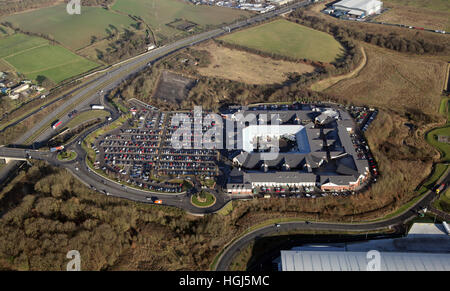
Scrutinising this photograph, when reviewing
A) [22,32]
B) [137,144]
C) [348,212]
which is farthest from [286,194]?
[22,32]

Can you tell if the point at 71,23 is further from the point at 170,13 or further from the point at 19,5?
the point at 170,13

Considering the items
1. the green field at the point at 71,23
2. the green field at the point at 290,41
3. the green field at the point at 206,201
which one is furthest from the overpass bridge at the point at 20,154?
the green field at the point at 290,41

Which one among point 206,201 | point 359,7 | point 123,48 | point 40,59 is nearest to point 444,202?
point 206,201

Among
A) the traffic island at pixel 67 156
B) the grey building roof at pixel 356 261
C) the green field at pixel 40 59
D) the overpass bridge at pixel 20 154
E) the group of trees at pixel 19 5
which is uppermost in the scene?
the group of trees at pixel 19 5

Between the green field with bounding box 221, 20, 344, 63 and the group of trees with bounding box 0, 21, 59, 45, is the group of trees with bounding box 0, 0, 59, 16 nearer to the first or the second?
the group of trees with bounding box 0, 21, 59, 45

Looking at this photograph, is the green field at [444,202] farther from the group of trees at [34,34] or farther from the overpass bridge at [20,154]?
the group of trees at [34,34]

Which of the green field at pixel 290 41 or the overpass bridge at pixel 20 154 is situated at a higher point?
the green field at pixel 290 41
